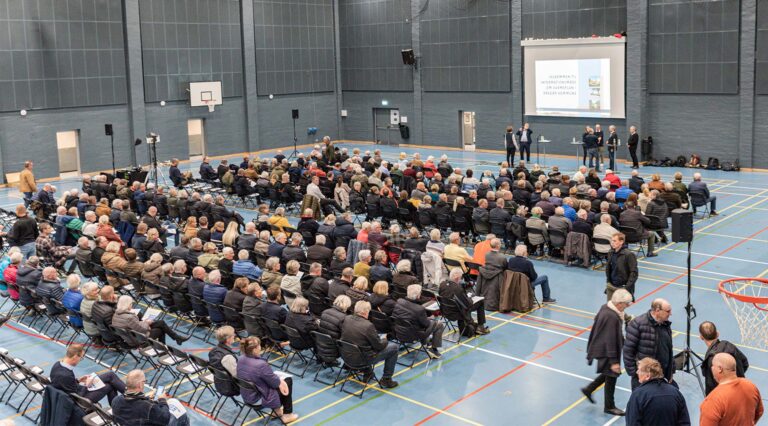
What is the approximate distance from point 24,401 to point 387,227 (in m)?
11.6

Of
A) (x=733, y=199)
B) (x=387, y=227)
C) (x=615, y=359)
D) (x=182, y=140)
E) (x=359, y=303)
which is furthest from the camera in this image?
(x=182, y=140)

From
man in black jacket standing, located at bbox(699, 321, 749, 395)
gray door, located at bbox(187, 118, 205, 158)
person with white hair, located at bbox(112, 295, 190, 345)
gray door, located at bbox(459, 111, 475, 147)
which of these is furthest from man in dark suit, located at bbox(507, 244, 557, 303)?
A: gray door, located at bbox(187, 118, 205, 158)

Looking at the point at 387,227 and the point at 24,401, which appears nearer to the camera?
the point at 24,401

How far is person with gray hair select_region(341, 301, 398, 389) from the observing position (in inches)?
429

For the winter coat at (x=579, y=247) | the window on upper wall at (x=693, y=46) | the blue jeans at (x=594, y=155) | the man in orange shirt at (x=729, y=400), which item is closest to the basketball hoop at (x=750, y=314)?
the man in orange shirt at (x=729, y=400)

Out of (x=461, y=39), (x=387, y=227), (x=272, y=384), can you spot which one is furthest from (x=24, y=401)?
(x=461, y=39)

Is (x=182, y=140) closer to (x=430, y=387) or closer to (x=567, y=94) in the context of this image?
(x=567, y=94)

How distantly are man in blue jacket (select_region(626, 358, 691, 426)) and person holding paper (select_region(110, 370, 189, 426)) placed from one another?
4.80 metres

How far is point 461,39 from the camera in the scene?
122ft

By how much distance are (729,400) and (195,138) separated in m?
35.2

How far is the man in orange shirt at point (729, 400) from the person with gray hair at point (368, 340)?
4775 mm

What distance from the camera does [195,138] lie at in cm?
3959

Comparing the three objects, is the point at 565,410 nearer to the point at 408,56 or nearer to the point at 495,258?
the point at 495,258

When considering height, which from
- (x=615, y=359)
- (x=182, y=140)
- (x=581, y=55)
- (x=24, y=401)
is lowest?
(x=24, y=401)
